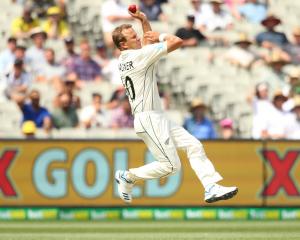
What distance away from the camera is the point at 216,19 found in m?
16.4

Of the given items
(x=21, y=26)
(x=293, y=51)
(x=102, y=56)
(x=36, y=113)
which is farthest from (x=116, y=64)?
(x=293, y=51)

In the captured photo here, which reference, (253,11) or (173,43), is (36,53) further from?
(173,43)

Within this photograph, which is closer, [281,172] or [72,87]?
[281,172]

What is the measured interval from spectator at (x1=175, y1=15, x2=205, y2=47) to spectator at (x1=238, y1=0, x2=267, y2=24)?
134 cm

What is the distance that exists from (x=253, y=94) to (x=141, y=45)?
18.0 feet

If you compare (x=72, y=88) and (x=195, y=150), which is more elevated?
(x=72, y=88)

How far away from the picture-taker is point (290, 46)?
632 inches

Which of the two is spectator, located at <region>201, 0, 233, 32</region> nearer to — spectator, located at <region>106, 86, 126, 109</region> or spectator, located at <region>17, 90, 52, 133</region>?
spectator, located at <region>106, 86, 126, 109</region>

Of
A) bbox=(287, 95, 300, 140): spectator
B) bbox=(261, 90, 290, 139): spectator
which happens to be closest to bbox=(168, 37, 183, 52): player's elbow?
bbox=(261, 90, 290, 139): spectator
